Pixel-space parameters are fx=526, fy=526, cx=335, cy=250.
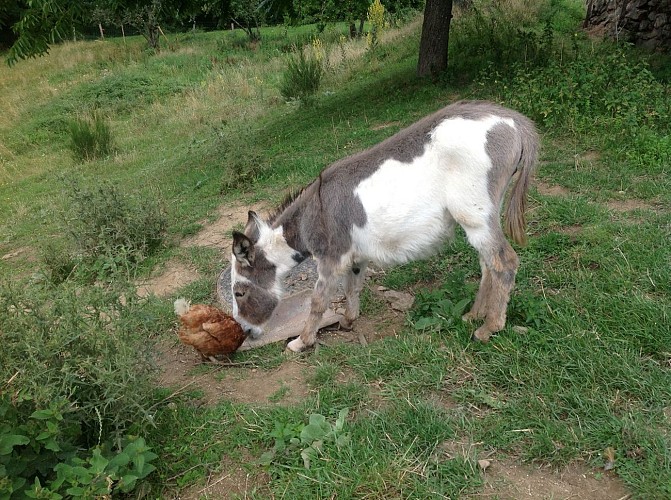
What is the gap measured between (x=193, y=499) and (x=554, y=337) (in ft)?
7.68

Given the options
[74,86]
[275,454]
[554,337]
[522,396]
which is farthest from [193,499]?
[74,86]

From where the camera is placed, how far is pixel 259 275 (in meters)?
3.87

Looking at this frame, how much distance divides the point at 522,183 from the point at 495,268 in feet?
1.93

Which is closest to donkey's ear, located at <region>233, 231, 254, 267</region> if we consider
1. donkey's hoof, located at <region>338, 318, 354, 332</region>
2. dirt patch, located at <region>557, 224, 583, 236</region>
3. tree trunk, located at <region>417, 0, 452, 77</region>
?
donkey's hoof, located at <region>338, 318, 354, 332</region>

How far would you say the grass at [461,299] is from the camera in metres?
2.72

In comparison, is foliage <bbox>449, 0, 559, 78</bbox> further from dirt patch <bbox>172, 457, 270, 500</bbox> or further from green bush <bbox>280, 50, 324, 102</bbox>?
dirt patch <bbox>172, 457, 270, 500</bbox>

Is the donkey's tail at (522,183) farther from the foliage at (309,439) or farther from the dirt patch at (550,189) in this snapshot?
the dirt patch at (550,189)

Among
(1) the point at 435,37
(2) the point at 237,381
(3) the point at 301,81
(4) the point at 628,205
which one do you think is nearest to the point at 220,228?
(2) the point at 237,381

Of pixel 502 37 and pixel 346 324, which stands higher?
pixel 502 37

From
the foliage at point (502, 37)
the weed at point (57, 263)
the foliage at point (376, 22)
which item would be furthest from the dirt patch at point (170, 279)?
the foliage at point (376, 22)

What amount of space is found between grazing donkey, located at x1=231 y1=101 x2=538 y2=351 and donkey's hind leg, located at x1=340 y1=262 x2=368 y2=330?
175 millimetres

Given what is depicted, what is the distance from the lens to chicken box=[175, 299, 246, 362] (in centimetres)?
370

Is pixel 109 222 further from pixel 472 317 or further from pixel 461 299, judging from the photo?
pixel 472 317

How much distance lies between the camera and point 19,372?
2.59 meters
